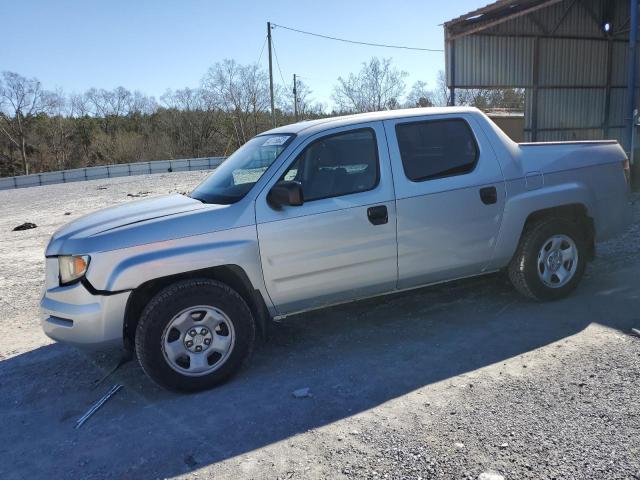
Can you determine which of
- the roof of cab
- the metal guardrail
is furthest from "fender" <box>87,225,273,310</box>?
the metal guardrail

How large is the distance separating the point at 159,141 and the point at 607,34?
5200cm

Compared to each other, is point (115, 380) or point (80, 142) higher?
point (80, 142)

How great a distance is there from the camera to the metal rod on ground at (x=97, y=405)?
3514 millimetres

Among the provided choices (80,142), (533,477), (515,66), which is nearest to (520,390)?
(533,477)

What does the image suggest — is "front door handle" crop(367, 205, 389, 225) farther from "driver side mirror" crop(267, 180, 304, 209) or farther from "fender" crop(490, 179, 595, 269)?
"fender" crop(490, 179, 595, 269)

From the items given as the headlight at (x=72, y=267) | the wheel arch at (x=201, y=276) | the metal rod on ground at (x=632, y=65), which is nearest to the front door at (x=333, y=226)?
the wheel arch at (x=201, y=276)

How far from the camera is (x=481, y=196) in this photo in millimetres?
4551

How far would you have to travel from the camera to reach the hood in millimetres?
3564

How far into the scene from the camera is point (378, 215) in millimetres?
4148

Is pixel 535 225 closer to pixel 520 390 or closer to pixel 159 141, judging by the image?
pixel 520 390

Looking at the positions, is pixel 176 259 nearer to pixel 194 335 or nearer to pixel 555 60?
pixel 194 335

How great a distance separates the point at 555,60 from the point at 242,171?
1777 centimetres

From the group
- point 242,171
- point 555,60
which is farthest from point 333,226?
point 555,60

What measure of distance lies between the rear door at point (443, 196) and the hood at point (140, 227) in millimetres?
1430
